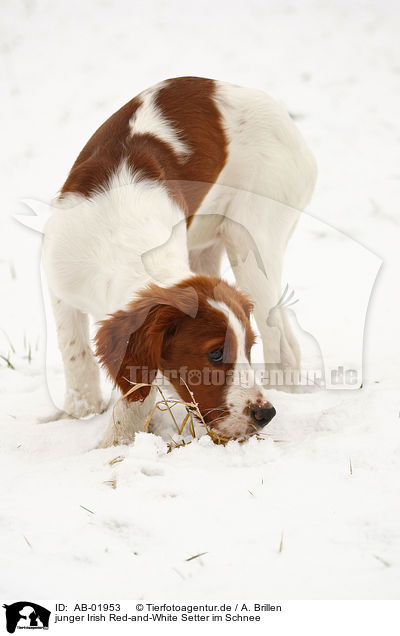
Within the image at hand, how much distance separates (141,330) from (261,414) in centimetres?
55

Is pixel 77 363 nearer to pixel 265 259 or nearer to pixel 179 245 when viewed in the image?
pixel 179 245

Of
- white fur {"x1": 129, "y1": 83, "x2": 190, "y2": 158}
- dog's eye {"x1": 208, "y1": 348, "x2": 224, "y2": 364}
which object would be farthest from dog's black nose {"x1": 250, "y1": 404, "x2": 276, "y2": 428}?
white fur {"x1": 129, "y1": 83, "x2": 190, "y2": 158}

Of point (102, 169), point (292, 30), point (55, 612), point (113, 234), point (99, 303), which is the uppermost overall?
point (292, 30)

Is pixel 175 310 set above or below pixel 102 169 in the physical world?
below

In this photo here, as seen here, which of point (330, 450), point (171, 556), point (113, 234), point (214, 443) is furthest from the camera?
point (113, 234)

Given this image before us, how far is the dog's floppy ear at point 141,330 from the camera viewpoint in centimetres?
266

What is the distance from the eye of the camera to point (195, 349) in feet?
8.82

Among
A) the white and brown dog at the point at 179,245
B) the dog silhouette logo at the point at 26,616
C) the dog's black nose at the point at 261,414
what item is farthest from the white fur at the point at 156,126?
the dog silhouette logo at the point at 26,616

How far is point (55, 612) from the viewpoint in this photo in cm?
184

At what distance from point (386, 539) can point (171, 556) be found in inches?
24.2

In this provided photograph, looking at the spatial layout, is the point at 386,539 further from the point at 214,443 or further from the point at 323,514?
the point at 214,443

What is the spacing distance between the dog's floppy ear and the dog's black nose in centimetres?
41

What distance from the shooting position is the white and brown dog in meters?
2.69

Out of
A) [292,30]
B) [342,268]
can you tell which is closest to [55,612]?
[342,268]
